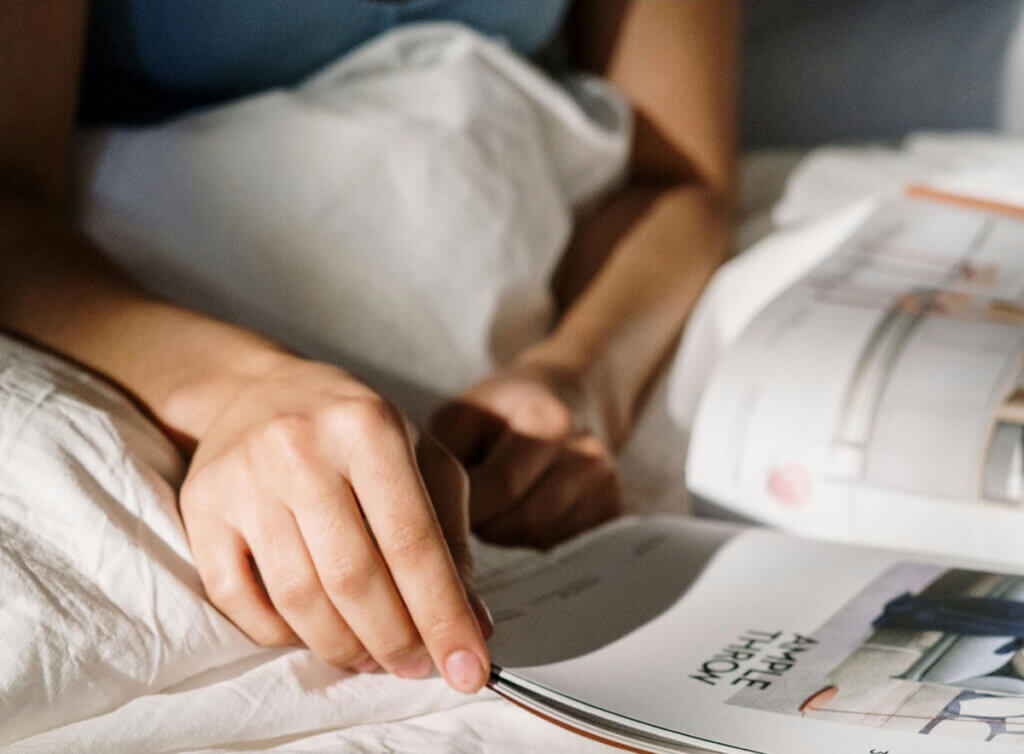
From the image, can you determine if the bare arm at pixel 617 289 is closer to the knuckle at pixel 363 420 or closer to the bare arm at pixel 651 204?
the bare arm at pixel 651 204

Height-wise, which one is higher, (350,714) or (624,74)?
(624,74)

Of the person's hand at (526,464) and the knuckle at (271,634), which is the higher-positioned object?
the knuckle at (271,634)

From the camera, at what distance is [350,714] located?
0.36 metres

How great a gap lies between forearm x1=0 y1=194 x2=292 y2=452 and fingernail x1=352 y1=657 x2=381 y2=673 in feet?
0.38

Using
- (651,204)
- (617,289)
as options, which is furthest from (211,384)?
(651,204)

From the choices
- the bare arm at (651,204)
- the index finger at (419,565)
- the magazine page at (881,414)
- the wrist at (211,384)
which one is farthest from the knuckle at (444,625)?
the bare arm at (651,204)

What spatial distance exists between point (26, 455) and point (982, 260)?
0.55 m

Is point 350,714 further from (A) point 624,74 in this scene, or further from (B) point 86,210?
(A) point 624,74

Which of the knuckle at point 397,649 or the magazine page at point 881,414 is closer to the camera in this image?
the knuckle at point 397,649

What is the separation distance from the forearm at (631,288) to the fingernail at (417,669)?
0.31 meters

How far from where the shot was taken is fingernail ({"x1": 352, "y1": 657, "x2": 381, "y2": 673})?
0.38 meters

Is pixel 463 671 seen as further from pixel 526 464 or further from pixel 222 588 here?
pixel 526 464

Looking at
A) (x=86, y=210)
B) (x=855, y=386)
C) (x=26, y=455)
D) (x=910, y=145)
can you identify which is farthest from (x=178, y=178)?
(x=910, y=145)

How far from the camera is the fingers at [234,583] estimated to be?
36 centimetres
